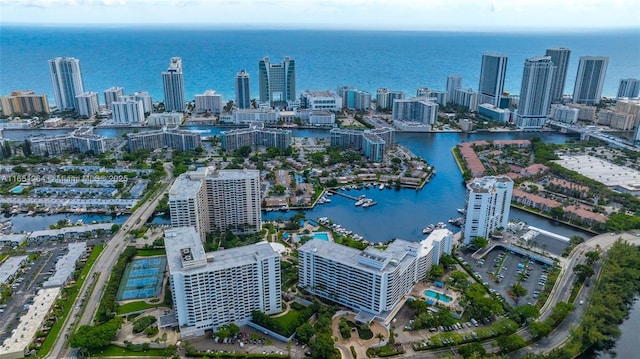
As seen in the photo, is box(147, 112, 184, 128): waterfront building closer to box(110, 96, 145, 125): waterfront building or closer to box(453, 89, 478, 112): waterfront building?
box(110, 96, 145, 125): waterfront building

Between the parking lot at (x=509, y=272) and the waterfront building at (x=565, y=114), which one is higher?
the waterfront building at (x=565, y=114)

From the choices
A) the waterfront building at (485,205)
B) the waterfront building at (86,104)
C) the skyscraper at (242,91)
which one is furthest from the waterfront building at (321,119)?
the waterfront building at (485,205)

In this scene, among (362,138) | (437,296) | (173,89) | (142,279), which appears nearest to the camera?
(437,296)

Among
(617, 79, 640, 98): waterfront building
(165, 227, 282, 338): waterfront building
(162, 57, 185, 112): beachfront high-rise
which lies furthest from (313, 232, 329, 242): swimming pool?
(617, 79, 640, 98): waterfront building

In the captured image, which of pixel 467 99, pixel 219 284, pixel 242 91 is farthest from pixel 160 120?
pixel 467 99

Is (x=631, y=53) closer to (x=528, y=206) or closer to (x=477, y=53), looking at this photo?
(x=477, y=53)

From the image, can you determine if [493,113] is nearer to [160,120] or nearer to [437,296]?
[160,120]

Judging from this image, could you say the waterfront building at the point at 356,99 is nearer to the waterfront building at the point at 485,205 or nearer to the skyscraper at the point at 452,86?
the skyscraper at the point at 452,86
